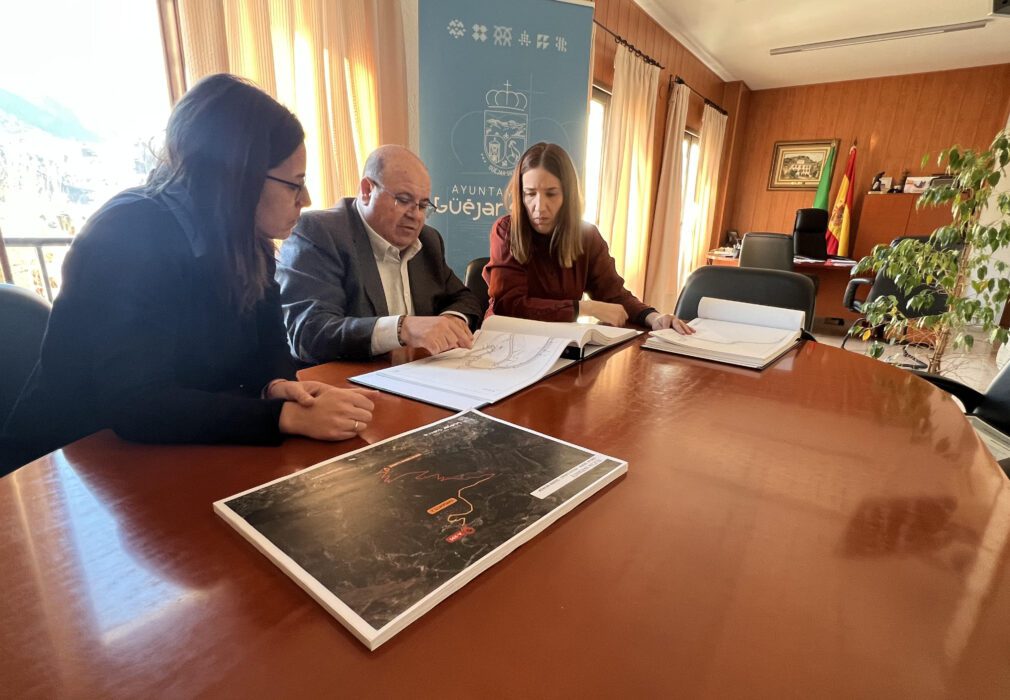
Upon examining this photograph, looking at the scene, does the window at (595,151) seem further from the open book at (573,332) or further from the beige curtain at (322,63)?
the open book at (573,332)

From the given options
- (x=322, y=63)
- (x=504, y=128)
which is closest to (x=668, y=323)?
(x=504, y=128)

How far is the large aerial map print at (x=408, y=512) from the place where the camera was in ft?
1.20

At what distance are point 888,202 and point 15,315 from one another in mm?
6852

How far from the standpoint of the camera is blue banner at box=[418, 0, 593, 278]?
2.35m

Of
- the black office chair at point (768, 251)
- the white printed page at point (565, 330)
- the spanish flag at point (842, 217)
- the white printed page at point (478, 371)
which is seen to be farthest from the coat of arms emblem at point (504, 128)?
the spanish flag at point (842, 217)

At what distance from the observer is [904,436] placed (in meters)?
0.72

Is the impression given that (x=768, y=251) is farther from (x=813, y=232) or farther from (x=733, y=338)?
(x=733, y=338)

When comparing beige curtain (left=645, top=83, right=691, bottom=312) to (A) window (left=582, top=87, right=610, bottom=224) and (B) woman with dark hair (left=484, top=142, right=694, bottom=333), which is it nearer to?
(A) window (left=582, top=87, right=610, bottom=224)

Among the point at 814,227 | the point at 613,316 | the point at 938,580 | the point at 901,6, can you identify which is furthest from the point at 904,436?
the point at 814,227

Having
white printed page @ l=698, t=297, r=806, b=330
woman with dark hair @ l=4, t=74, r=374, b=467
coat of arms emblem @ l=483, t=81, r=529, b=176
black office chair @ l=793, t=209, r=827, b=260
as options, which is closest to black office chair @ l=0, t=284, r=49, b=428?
woman with dark hair @ l=4, t=74, r=374, b=467

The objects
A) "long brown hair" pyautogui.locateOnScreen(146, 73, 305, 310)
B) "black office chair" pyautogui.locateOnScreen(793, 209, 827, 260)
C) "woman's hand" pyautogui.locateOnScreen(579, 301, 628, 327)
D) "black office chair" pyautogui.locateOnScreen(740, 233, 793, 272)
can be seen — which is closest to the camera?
"long brown hair" pyautogui.locateOnScreen(146, 73, 305, 310)

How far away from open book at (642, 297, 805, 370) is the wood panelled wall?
5.49 meters

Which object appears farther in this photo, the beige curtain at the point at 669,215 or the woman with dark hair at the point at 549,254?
the beige curtain at the point at 669,215

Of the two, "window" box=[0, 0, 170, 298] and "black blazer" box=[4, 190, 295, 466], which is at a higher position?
"window" box=[0, 0, 170, 298]
